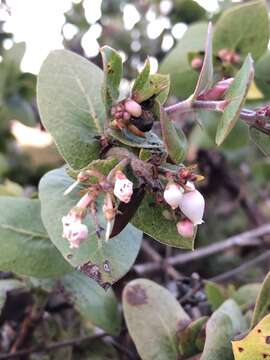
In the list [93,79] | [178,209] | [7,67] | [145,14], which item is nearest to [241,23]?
[93,79]

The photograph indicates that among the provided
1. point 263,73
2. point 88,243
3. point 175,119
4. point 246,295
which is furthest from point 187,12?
point 88,243

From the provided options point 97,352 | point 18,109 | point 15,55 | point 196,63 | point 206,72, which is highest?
point 206,72

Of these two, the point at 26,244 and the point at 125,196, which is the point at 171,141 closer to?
the point at 125,196

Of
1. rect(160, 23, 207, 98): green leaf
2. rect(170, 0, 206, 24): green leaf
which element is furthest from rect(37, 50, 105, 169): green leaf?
rect(170, 0, 206, 24): green leaf

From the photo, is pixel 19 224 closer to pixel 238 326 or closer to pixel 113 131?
pixel 113 131

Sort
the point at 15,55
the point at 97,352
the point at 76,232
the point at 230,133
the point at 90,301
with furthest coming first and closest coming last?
1. the point at 15,55
2. the point at 230,133
3. the point at 97,352
4. the point at 90,301
5. the point at 76,232

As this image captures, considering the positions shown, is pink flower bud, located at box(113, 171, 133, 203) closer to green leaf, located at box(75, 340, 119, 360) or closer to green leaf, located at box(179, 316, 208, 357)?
green leaf, located at box(179, 316, 208, 357)

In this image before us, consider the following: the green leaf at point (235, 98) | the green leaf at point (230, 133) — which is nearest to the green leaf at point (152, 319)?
the green leaf at point (235, 98)

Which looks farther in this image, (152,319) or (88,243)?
(152,319)
